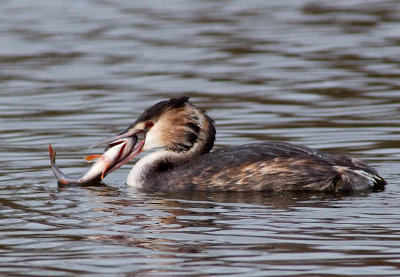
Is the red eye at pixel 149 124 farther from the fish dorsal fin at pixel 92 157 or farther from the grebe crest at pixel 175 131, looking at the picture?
the fish dorsal fin at pixel 92 157

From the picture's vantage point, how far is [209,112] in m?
13.8

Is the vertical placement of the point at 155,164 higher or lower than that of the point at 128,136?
lower

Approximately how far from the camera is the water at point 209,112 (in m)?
7.19

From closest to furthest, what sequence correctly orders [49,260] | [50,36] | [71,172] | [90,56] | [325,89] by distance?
[49,260], [71,172], [325,89], [90,56], [50,36]

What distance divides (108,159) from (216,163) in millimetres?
1181

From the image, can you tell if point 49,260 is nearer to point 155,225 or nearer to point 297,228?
point 155,225

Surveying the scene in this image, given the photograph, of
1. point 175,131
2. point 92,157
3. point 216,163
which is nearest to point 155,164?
point 175,131

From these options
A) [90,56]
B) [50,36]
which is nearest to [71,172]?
[90,56]

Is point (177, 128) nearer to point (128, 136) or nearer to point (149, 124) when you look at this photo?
point (149, 124)

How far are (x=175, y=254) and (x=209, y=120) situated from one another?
3229 mm

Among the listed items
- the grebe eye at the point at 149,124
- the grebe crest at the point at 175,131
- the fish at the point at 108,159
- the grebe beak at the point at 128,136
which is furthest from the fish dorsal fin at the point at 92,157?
the grebe eye at the point at 149,124

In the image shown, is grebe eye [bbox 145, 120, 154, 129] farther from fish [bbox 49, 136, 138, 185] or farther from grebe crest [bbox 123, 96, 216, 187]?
fish [bbox 49, 136, 138, 185]

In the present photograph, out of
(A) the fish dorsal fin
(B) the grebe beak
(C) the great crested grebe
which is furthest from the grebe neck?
(A) the fish dorsal fin

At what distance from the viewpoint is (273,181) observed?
31.4 feet
